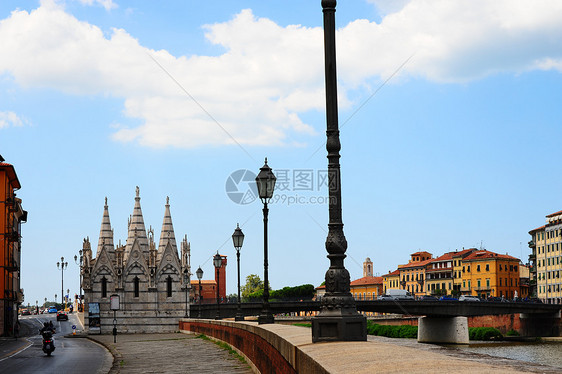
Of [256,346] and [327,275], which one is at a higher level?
[327,275]

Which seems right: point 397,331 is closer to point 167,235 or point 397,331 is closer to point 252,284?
point 167,235

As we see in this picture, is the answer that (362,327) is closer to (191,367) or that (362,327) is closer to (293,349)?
(293,349)

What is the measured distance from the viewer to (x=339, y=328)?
37.0ft

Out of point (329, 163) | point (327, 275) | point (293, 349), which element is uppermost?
point (329, 163)

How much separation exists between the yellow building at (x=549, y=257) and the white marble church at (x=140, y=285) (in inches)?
2545

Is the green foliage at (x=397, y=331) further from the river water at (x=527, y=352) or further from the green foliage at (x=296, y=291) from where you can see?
the green foliage at (x=296, y=291)

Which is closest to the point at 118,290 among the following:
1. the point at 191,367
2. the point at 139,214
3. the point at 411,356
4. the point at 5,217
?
the point at 139,214

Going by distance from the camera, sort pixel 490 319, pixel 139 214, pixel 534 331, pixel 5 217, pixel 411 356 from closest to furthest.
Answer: pixel 411 356 → pixel 5 217 → pixel 139 214 → pixel 534 331 → pixel 490 319

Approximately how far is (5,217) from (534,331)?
61.7 m

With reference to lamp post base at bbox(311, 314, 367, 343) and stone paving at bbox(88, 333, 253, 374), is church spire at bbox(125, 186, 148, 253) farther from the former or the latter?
lamp post base at bbox(311, 314, 367, 343)

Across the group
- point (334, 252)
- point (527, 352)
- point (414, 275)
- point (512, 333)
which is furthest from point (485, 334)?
point (334, 252)

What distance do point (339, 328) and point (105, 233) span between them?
60106mm

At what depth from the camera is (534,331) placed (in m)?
89.2

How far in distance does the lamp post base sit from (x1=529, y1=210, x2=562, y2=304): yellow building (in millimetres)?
106329
